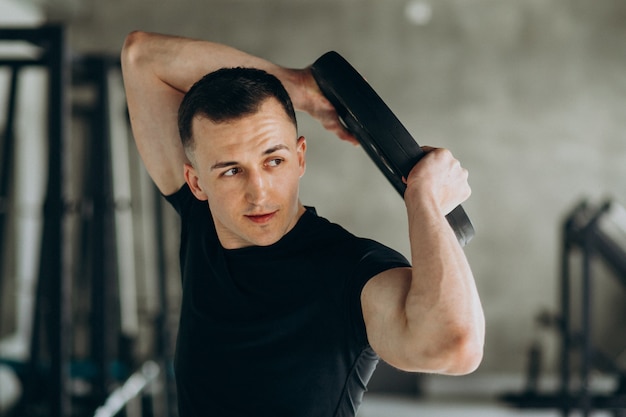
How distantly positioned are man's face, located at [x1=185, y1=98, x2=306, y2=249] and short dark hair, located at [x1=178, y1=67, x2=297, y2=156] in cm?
1

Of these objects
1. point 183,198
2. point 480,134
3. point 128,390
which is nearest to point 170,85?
point 183,198

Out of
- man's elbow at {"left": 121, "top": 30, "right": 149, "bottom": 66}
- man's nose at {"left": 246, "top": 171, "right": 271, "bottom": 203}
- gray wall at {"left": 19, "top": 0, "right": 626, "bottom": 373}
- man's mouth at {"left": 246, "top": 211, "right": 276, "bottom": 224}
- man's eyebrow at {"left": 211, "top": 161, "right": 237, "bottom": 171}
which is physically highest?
gray wall at {"left": 19, "top": 0, "right": 626, "bottom": 373}

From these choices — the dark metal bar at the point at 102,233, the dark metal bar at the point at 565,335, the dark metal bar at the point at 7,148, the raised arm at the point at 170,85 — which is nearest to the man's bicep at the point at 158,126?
the raised arm at the point at 170,85

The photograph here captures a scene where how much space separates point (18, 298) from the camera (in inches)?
184

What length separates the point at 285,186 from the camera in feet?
3.21

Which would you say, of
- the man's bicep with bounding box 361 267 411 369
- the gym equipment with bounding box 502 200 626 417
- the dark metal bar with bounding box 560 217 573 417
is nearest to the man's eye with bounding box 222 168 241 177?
the man's bicep with bounding box 361 267 411 369

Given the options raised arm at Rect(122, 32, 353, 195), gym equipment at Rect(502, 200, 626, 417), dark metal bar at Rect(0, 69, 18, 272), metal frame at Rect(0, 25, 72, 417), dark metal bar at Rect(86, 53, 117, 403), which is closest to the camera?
raised arm at Rect(122, 32, 353, 195)

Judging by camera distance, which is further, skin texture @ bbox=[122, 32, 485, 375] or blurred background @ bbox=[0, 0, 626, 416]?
blurred background @ bbox=[0, 0, 626, 416]

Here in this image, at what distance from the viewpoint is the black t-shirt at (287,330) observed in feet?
3.08

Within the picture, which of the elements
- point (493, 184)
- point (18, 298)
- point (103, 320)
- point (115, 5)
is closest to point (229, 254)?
point (103, 320)

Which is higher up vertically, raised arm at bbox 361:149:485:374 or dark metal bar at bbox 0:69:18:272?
dark metal bar at bbox 0:69:18:272

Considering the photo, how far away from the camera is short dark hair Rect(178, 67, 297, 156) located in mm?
956

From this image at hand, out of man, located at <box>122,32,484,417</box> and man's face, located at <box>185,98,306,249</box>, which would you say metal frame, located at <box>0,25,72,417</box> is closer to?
man, located at <box>122,32,484,417</box>

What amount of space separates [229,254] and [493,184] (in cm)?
467
